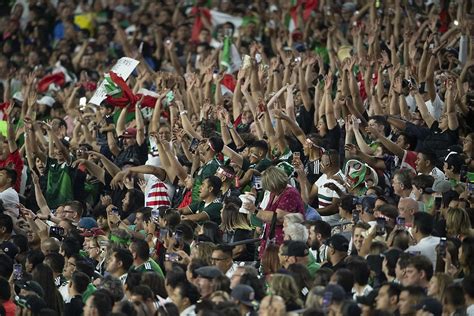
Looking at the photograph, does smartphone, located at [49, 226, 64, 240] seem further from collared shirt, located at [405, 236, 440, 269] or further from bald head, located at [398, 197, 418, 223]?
collared shirt, located at [405, 236, 440, 269]

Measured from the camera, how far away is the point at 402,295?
9.81 m

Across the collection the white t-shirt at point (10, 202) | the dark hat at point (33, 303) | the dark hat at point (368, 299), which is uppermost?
the dark hat at point (368, 299)

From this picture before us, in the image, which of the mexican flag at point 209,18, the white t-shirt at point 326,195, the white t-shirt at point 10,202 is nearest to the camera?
the white t-shirt at point 326,195

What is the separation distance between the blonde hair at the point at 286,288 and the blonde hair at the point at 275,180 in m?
2.51

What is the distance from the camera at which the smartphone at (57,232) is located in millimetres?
13695

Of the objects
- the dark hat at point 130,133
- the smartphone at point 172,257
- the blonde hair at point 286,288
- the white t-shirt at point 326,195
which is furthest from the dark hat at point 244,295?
the dark hat at point 130,133

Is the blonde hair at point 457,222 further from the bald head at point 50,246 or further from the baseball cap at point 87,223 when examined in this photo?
the baseball cap at point 87,223

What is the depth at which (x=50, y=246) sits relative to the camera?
12781 millimetres

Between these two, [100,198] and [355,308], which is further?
[100,198]

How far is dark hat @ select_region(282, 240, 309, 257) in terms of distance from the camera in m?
11.1

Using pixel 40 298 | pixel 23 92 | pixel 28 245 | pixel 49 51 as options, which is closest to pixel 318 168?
pixel 28 245

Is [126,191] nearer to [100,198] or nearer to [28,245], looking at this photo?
[100,198]

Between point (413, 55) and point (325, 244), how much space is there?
252 inches

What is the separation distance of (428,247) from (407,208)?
3.20 ft
